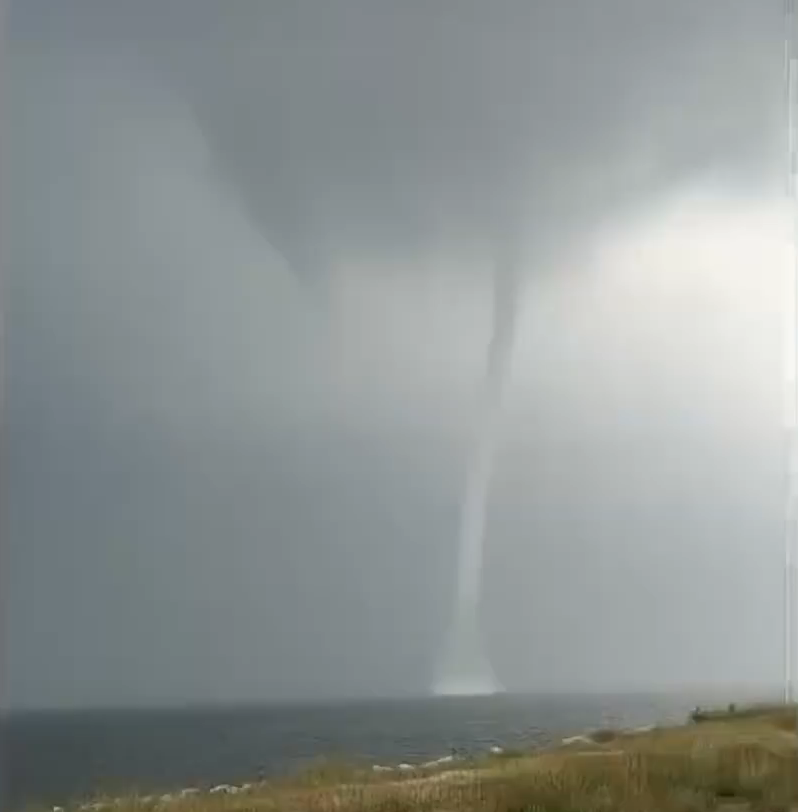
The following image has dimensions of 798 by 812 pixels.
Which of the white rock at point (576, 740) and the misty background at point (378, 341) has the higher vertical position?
the misty background at point (378, 341)

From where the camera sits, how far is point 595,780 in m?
1.69

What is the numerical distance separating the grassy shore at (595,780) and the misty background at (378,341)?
90mm

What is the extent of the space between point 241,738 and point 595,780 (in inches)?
19.5

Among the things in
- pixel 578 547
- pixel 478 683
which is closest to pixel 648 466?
pixel 578 547

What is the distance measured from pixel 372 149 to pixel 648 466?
1.97ft

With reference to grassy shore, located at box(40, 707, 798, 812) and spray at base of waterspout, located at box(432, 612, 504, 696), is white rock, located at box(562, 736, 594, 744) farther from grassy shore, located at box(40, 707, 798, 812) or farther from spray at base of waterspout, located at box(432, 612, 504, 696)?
spray at base of waterspout, located at box(432, 612, 504, 696)

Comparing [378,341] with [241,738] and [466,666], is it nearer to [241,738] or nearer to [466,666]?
[466,666]

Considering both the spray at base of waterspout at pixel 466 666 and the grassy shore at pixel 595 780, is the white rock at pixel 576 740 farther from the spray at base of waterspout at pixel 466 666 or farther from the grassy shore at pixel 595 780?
the spray at base of waterspout at pixel 466 666

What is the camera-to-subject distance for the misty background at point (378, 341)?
1.62 m

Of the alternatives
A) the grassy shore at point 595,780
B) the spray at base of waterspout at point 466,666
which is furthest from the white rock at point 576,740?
the spray at base of waterspout at point 466,666

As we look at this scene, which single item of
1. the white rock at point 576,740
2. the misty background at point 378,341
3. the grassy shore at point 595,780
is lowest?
the grassy shore at point 595,780

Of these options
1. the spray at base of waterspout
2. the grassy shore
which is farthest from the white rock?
the spray at base of waterspout

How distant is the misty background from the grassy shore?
0.29 feet

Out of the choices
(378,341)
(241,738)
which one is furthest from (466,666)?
(378,341)
